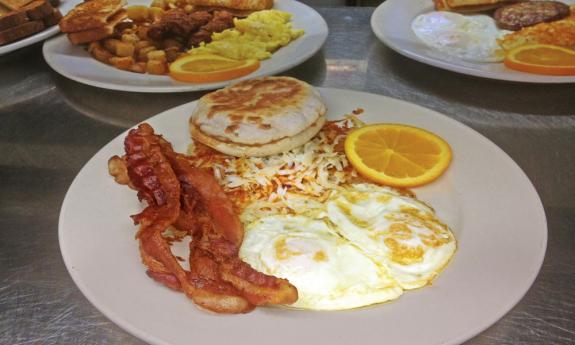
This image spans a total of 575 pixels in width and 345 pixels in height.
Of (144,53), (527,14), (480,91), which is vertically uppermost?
(144,53)

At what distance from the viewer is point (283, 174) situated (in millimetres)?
2434

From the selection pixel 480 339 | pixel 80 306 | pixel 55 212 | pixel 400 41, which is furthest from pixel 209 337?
pixel 400 41

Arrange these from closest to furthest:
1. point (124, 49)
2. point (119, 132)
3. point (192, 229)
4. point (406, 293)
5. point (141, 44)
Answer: point (406, 293)
point (192, 229)
point (119, 132)
point (124, 49)
point (141, 44)

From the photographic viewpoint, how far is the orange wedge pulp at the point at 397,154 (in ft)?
7.45

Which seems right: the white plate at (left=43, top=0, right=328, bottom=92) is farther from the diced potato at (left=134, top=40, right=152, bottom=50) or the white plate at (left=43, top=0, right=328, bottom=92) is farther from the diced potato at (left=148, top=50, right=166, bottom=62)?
the diced potato at (left=134, top=40, right=152, bottom=50)

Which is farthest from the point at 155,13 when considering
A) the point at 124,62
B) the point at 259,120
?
the point at 259,120

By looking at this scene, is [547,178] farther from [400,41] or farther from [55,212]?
[55,212]

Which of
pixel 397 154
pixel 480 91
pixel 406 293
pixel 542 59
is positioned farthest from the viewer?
pixel 480 91

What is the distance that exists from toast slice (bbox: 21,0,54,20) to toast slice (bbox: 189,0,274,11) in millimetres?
1045

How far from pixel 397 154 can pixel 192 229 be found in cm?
92

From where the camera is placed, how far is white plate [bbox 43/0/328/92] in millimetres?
3107

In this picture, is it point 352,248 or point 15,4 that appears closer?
point 352,248

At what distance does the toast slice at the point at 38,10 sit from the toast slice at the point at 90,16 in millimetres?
200

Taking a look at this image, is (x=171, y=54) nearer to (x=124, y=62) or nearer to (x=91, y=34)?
(x=124, y=62)
